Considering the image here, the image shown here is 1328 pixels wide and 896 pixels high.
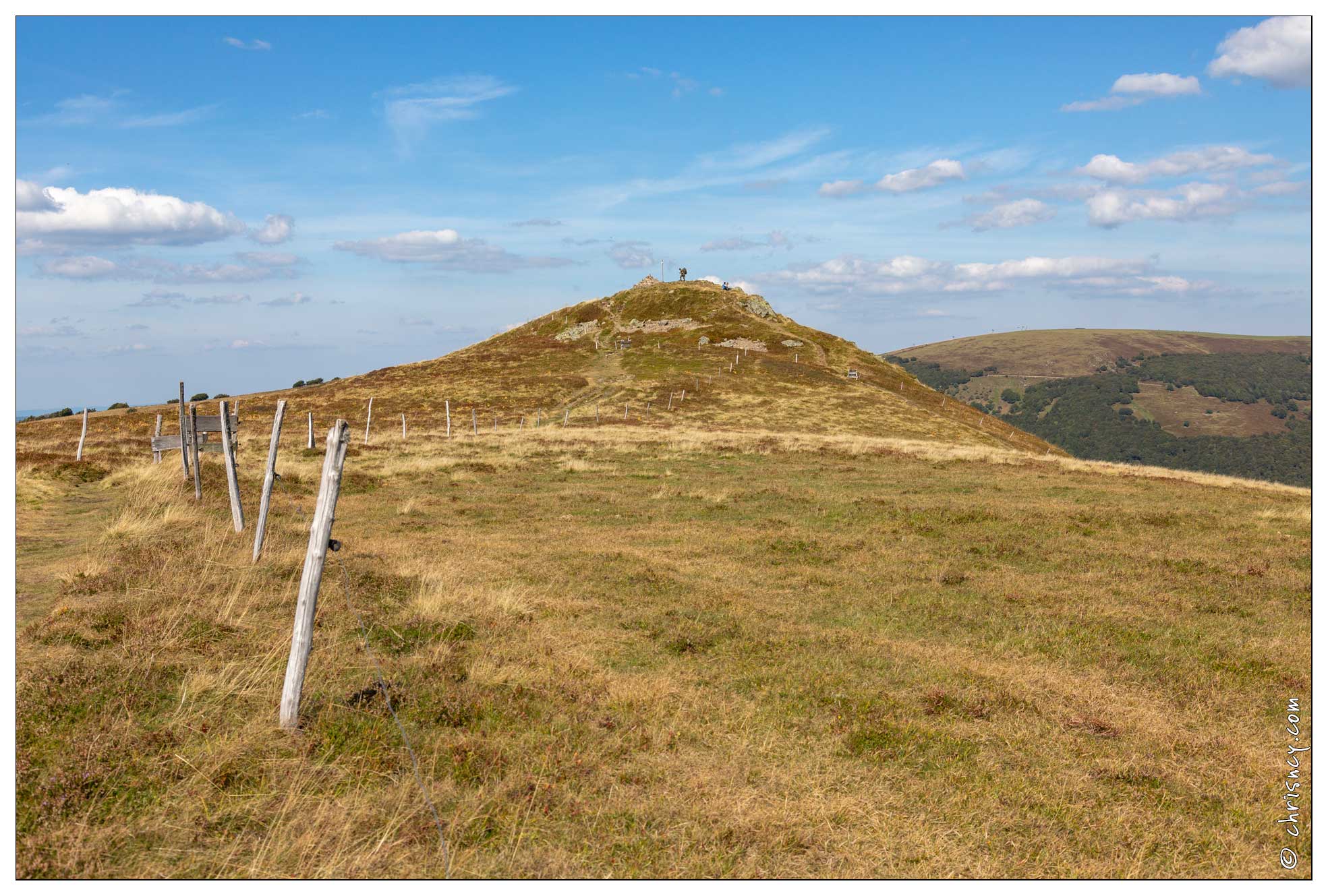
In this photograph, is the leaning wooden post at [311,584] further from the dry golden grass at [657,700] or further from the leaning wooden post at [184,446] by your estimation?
the leaning wooden post at [184,446]

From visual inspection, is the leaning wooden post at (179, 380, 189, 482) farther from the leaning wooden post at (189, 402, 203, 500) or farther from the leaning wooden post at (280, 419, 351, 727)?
the leaning wooden post at (280, 419, 351, 727)

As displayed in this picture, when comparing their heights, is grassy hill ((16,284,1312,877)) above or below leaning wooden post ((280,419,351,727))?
below

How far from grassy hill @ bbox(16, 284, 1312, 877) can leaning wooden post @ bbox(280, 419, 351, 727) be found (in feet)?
1.18

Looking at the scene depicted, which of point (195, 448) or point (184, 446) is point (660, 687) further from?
point (184, 446)

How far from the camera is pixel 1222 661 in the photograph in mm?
11789

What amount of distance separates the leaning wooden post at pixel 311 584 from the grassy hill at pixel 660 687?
359 millimetres

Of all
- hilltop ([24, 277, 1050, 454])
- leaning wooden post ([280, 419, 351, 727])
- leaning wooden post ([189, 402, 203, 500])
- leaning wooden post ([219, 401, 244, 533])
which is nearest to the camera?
leaning wooden post ([280, 419, 351, 727])

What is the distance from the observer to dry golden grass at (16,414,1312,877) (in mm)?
6238

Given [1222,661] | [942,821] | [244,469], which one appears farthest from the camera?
[244,469]

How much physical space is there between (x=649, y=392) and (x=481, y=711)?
2695 inches

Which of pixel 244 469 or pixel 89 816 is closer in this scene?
pixel 89 816

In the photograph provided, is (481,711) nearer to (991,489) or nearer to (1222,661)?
(1222,661)

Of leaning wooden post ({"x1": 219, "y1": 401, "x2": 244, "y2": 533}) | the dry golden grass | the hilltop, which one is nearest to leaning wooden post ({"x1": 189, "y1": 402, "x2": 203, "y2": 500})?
the dry golden grass
